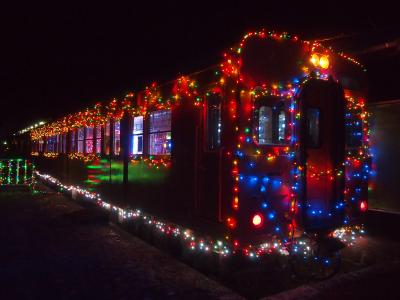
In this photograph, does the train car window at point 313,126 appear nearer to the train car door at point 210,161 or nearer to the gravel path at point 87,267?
the train car door at point 210,161

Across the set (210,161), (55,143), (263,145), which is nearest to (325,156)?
(263,145)

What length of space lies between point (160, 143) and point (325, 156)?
2615mm

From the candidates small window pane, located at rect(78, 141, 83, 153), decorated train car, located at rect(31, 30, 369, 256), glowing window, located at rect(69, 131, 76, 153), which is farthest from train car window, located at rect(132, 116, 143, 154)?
glowing window, located at rect(69, 131, 76, 153)

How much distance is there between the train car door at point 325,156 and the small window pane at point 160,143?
214 centimetres

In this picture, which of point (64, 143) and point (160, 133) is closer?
point (160, 133)

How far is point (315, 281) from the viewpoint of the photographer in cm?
529

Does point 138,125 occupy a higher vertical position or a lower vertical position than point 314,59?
lower

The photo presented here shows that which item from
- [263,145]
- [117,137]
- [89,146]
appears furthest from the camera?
[89,146]

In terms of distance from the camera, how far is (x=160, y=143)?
646 centimetres

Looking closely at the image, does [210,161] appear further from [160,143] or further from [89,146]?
[89,146]

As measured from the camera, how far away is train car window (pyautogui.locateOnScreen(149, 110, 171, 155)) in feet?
20.3

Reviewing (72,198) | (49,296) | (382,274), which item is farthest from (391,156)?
(72,198)

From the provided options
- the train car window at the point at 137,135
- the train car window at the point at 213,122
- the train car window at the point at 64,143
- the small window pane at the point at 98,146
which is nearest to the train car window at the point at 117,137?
the train car window at the point at 137,135

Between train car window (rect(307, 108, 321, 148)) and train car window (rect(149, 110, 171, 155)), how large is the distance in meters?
2.11
